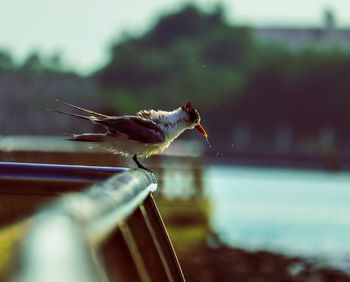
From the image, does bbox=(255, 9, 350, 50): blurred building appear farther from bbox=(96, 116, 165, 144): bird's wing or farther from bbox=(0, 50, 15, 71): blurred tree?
bbox=(96, 116, 165, 144): bird's wing

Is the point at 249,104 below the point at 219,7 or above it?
below

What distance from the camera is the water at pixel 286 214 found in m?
17.7

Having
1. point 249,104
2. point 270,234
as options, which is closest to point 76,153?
point 270,234

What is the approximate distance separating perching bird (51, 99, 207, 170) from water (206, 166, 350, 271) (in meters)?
10.6

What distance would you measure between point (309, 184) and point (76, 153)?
2635 centimetres

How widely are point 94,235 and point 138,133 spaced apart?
3.37 m

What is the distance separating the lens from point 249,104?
204 feet

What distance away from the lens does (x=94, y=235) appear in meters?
0.97

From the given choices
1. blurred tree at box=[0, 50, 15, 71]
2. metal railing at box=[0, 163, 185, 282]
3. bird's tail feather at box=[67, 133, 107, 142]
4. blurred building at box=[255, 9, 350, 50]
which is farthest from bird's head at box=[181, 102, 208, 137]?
blurred building at box=[255, 9, 350, 50]

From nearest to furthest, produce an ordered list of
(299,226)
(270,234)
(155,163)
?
(155,163), (270,234), (299,226)

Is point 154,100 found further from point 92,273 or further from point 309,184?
point 92,273

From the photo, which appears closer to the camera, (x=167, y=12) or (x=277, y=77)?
(x=277, y=77)

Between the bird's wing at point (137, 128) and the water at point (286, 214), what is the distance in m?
10.8

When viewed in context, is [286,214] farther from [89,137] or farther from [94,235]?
[94,235]
